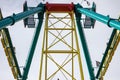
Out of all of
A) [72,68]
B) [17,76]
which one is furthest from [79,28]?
[17,76]

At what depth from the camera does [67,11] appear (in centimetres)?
2970

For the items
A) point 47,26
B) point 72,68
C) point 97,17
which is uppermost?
point 97,17

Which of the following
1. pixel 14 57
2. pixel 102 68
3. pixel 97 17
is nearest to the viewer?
pixel 97 17

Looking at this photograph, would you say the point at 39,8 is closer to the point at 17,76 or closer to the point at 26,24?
the point at 26,24

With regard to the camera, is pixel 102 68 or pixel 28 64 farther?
pixel 102 68

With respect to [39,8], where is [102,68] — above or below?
below

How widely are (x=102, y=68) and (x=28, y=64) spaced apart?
19.8ft

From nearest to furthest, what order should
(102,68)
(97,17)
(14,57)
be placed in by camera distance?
(97,17) → (14,57) → (102,68)

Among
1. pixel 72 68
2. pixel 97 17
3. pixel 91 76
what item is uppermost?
pixel 97 17

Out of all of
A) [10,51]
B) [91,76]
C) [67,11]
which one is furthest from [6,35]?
[91,76]

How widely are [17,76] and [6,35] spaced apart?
442 centimetres

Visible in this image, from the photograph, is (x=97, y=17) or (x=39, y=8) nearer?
(x=97, y=17)

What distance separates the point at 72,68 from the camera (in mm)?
26953

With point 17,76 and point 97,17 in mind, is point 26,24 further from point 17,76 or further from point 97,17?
point 97,17
